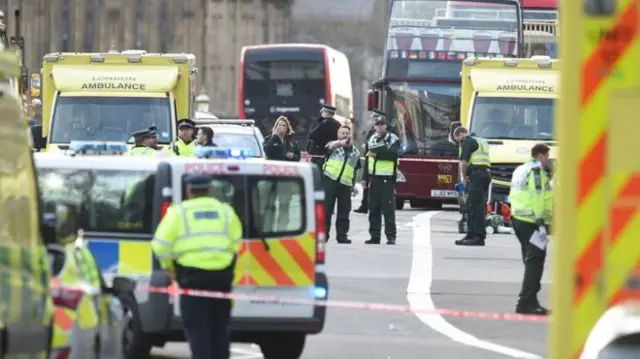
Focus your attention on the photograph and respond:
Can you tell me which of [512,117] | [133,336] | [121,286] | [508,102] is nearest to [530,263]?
[133,336]

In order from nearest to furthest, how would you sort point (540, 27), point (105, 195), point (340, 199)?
point (105, 195) → point (340, 199) → point (540, 27)

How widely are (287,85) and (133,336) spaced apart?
40060mm

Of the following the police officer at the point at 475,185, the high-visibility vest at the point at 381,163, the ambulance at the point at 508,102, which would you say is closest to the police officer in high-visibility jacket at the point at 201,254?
the high-visibility vest at the point at 381,163

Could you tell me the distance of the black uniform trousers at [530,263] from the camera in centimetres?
1805

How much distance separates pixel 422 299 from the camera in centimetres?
1962

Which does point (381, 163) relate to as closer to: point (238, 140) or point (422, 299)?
point (238, 140)

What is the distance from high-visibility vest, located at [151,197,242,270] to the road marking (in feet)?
14.4

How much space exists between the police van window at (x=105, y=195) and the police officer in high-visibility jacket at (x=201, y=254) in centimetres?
266

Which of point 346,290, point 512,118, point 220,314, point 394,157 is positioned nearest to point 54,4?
point 512,118

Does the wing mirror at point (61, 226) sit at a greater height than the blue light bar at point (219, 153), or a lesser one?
greater

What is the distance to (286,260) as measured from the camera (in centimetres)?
1391

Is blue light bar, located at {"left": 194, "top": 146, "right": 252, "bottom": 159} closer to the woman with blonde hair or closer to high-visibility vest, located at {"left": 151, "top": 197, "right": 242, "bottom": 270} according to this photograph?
high-visibility vest, located at {"left": 151, "top": 197, "right": 242, "bottom": 270}

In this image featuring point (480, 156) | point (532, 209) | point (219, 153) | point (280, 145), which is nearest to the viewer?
point (219, 153)

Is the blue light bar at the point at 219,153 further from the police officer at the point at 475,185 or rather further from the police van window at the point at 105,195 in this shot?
the police officer at the point at 475,185
